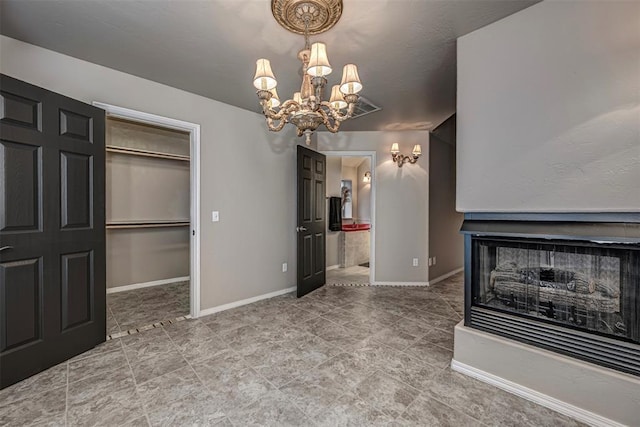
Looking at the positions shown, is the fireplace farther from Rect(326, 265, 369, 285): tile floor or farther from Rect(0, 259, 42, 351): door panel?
Rect(0, 259, 42, 351): door panel

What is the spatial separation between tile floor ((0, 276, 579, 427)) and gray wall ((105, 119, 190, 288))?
2.01 meters

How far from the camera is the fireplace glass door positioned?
154cm

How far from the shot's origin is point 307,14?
5.65 feet

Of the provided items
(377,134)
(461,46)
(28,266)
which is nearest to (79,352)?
(28,266)

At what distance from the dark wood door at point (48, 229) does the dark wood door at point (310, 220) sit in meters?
2.21

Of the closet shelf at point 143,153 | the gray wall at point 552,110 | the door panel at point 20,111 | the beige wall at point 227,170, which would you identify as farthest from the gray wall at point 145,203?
the gray wall at point 552,110

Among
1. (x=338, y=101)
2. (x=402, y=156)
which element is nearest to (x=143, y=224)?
(x=338, y=101)

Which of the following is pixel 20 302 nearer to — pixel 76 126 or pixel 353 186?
pixel 76 126

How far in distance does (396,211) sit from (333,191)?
1758 mm

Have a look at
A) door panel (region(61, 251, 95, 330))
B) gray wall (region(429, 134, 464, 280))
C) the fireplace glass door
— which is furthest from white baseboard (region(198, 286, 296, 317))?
the fireplace glass door

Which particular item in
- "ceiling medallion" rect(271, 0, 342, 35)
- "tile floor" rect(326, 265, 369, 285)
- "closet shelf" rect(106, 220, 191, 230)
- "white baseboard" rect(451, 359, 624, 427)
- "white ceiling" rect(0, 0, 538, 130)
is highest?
"white ceiling" rect(0, 0, 538, 130)

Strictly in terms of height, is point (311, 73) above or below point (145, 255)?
above

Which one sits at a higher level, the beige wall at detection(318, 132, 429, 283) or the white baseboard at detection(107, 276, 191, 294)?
the beige wall at detection(318, 132, 429, 283)

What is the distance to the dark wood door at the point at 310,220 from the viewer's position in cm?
387
